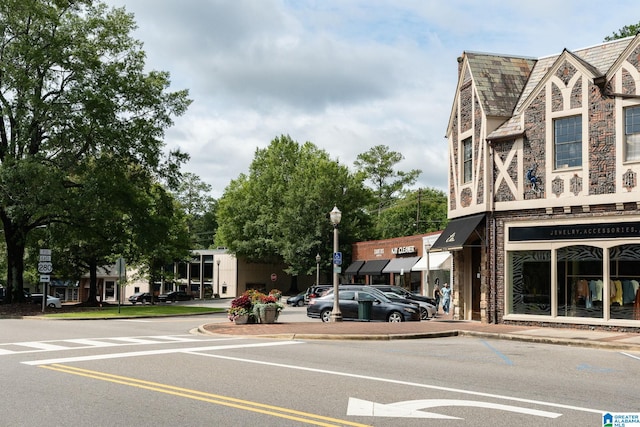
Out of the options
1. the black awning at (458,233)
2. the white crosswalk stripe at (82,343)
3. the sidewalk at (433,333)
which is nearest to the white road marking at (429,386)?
the white crosswalk stripe at (82,343)

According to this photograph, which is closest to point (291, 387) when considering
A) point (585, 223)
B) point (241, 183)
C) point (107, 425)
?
point (107, 425)

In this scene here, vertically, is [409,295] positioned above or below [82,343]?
above

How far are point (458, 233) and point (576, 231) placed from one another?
4630 mm

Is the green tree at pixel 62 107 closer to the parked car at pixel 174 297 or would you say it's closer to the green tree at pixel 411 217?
the parked car at pixel 174 297

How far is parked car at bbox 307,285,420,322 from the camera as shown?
85.3 ft

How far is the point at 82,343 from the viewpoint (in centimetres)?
1745

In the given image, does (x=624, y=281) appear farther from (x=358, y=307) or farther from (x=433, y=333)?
(x=358, y=307)

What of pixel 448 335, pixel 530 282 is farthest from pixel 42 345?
pixel 530 282

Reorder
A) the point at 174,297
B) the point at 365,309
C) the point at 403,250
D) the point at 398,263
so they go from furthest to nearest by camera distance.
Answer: the point at 174,297, the point at 398,263, the point at 403,250, the point at 365,309

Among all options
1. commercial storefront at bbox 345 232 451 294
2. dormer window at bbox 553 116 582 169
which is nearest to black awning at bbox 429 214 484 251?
dormer window at bbox 553 116 582 169

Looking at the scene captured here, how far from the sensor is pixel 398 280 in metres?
52.8

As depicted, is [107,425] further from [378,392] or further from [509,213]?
[509,213]

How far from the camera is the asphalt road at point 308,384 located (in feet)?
27.3

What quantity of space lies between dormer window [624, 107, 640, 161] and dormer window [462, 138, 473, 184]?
5.88 metres
